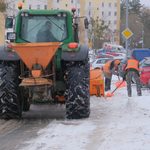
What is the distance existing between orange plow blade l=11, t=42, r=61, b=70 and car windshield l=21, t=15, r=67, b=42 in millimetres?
1537

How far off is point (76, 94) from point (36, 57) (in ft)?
3.88

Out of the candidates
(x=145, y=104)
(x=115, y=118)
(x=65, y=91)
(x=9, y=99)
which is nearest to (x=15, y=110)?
(x=9, y=99)

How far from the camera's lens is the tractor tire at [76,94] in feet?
37.8

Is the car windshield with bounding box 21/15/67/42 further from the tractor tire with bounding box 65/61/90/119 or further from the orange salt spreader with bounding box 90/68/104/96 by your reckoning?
the orange salt spreader with bounding box 90/68/104/96

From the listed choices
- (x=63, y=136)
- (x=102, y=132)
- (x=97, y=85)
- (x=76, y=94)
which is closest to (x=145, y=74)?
(x=97, y=85)

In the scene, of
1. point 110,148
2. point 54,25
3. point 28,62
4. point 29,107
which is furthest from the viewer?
point 29,107

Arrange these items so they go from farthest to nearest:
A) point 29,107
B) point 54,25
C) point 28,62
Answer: point 29,107, point 54,25, point 28,62

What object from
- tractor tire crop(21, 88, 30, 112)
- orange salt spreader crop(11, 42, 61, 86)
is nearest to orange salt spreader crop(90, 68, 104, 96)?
tractor tire crop(21, 88, 30, 112)

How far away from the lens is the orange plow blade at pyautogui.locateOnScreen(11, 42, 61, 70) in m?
11.0

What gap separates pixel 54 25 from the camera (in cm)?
1282

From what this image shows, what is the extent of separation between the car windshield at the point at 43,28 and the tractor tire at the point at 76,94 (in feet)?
4.55

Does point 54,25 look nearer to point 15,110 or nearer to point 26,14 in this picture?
point 26,14

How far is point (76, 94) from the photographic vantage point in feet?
37.8

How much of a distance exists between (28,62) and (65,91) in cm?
113
